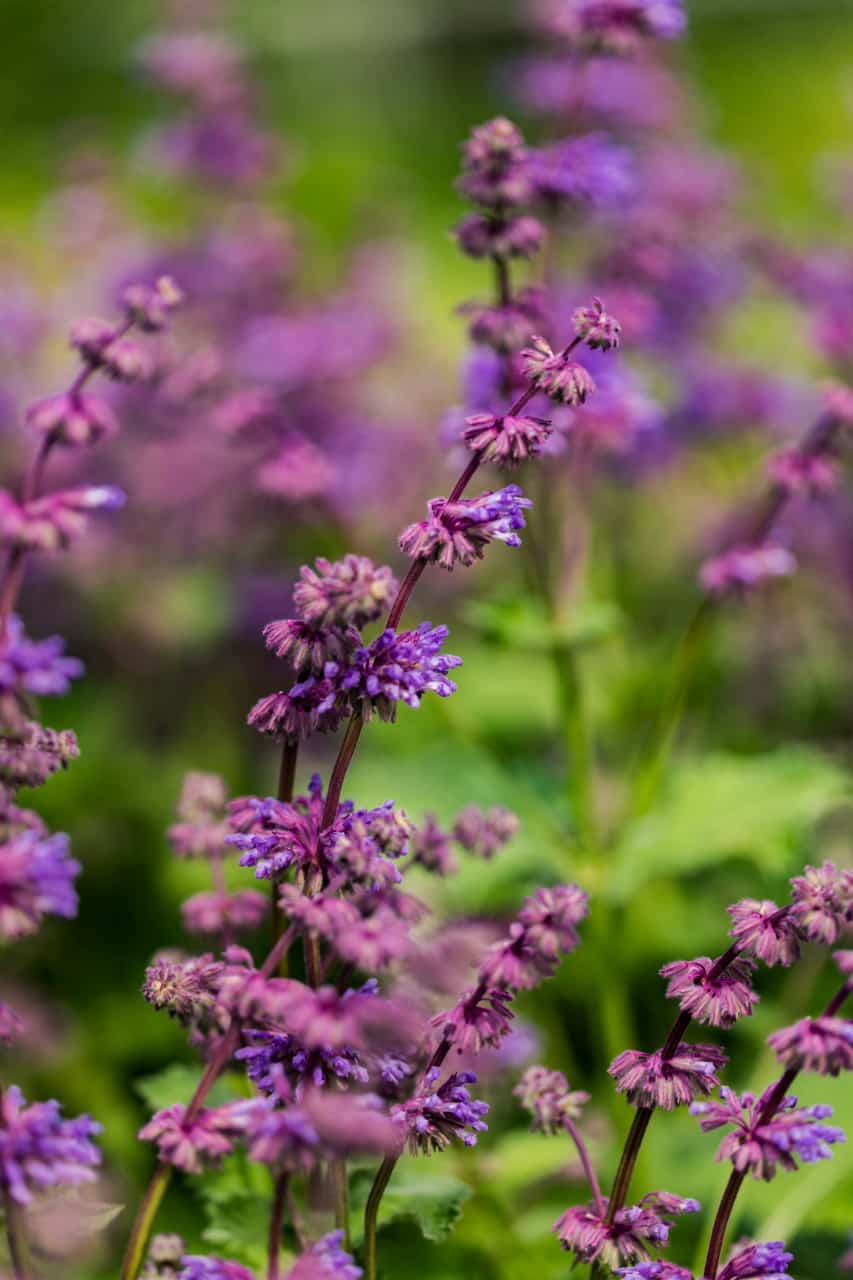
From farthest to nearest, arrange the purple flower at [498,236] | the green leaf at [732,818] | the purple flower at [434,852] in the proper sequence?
1. the green leaf at [732,818]
2. the purple flower at [498,236]
3. the purple flower at [434,852]

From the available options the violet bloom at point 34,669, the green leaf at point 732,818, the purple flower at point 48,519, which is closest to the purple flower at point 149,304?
the purple flower at point 48,519

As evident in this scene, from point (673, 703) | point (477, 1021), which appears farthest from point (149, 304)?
point (673, 703)

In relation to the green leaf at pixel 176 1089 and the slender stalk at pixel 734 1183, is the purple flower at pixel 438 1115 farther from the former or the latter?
the green leaf at pixel 176 1089

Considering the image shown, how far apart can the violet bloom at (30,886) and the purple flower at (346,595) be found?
212 mm

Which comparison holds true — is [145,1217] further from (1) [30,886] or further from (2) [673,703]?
(2) [673,703]

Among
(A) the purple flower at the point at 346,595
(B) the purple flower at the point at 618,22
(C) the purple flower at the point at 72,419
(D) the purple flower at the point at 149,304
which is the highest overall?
(B) the purple flower at the point at 618,22

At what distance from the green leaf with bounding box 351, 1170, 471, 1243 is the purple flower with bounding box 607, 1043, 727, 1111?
21 cm

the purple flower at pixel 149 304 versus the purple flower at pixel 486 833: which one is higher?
the purple flower at pixel 149 304

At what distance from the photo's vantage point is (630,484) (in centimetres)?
252

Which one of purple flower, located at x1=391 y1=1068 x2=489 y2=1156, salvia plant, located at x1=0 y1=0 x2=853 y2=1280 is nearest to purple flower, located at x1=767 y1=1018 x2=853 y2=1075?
salvia plant, located at x1=0 y1=0 x2=853 y2=1280

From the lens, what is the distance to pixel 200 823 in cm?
131

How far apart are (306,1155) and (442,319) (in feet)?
12.2

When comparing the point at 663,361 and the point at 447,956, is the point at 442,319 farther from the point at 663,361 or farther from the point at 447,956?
the point at 447,956

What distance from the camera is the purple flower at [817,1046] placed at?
916 mm
